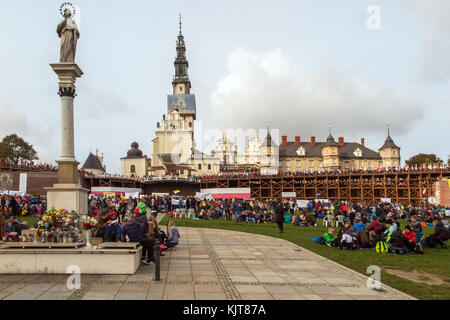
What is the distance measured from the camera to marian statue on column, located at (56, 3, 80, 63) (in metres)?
19.2

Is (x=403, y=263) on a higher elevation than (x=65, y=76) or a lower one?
lower

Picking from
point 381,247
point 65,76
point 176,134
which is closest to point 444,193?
point 381,247

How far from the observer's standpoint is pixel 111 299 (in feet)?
24.6

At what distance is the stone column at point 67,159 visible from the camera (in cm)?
1823

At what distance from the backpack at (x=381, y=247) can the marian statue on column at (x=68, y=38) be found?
16269 mm

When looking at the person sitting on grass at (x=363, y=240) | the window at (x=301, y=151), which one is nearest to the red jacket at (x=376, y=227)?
the person sitting on grass at (x=363, y=240)

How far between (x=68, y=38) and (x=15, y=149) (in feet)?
198

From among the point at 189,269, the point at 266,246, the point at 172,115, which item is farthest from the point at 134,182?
the point at 189,269

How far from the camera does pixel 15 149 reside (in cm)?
7119

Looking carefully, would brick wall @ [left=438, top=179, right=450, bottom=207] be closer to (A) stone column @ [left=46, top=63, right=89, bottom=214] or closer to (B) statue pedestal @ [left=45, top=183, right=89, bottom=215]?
(A) stone column @ [left=46, top=63, right=89, bottom=214]

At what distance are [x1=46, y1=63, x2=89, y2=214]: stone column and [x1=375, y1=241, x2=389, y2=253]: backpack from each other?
13.2 meters

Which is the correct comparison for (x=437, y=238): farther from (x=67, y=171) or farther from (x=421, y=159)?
(x=421, y=159)
